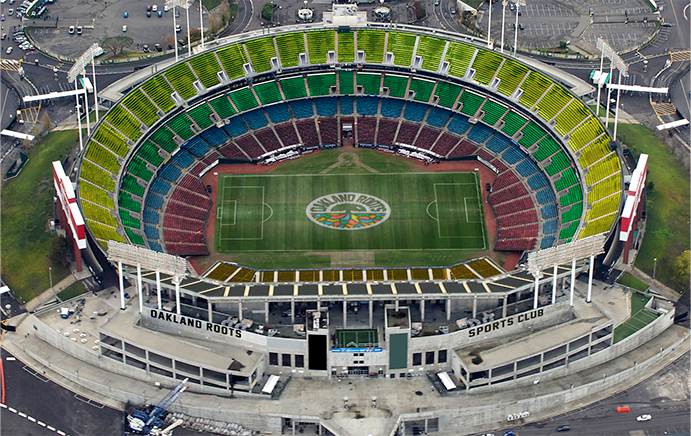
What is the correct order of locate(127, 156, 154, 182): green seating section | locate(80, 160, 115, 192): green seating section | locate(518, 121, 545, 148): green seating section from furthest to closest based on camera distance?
1. locate(518, 121, 545, 148): green seating section
2. locate(127, 156, 154, 182): green seating section
3. locate(80, 160, 115, 192): green seating section

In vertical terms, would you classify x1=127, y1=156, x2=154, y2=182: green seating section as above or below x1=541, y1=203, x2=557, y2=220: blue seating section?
above

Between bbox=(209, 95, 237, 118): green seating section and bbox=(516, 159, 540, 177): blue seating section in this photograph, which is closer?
bbox=(516, 159, 540, 177): blue seating section

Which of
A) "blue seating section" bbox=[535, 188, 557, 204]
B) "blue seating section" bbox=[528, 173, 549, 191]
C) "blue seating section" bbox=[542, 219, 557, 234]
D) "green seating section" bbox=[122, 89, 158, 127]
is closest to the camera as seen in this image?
"blue seating section" bbox=[542, 219, 557, 234]

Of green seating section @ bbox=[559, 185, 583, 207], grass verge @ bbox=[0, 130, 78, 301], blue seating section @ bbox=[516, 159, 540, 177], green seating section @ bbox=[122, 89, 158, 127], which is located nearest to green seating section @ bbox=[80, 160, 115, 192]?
grass verge @ bbox=[0, 130, 78, 301]

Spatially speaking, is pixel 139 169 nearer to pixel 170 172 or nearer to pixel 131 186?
pixel 131 186

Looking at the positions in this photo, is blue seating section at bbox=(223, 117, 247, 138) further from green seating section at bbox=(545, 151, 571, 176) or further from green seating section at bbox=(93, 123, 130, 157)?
green seating section at bbox=(545, 151, 571, 176)

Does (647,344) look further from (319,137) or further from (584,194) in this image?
(319,137)

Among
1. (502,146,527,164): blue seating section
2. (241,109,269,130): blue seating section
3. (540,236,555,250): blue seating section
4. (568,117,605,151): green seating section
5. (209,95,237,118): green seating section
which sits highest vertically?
(209,95,237,118): green seating section
